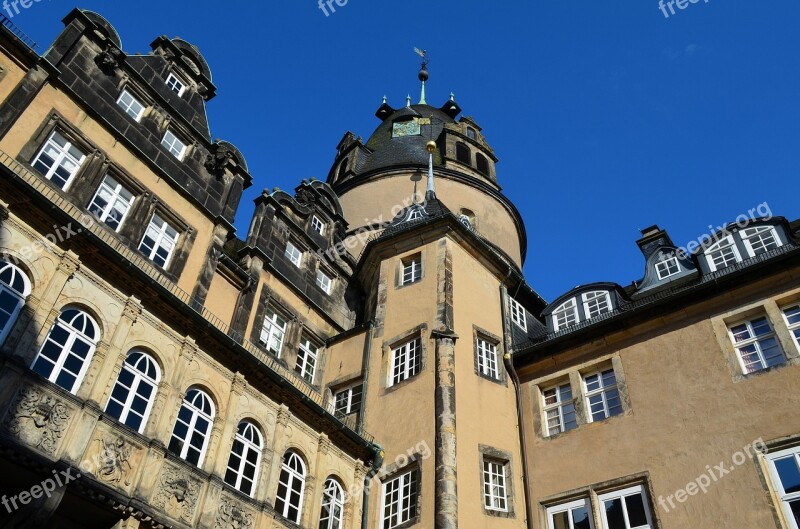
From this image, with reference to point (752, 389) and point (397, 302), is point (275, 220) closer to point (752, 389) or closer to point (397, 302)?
point (397, 302)

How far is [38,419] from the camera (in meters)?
11.9

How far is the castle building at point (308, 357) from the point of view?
43.2 feet

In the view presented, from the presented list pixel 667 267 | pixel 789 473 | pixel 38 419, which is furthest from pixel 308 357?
pixel 789 473

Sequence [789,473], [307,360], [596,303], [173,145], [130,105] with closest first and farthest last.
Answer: [789,473] → [130,105] → [173,145] → [596,303] → [307,360]

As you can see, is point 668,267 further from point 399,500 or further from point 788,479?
point 399,500

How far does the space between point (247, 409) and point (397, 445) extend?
4286mm

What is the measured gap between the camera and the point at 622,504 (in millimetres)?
16328

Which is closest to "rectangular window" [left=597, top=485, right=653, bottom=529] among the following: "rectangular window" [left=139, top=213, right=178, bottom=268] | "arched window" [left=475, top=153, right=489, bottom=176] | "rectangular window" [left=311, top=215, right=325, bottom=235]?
"rectangular window" [left=139, top=213, right=178, bottom=268]

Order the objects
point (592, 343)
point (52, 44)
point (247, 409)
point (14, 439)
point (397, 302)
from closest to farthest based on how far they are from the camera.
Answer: point (14, 439)
point (247, 409)
point (52, 44)
point (592, 343)
point (397, 302)

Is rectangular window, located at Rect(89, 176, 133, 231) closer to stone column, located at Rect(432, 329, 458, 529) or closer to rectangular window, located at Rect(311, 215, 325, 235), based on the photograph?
rectangular window, located at Rect(311, 215, 325, 235)

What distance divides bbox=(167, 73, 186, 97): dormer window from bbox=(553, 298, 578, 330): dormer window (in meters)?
13.0

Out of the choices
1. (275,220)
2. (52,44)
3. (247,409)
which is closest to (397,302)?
(275,220)

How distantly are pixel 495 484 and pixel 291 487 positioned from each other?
507 centimetres

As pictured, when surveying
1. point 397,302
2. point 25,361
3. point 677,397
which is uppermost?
point 397,302
